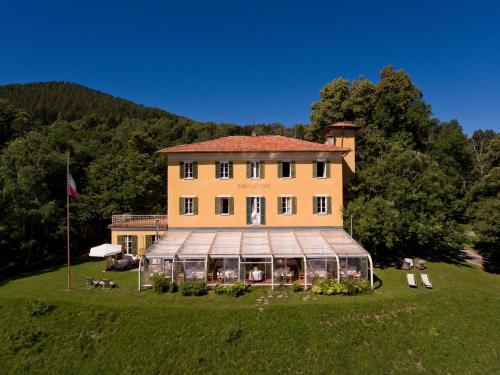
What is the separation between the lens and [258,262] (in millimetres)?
18344

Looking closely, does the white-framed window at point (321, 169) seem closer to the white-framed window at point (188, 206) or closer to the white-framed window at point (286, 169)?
the white-framed window at point (286, 169)

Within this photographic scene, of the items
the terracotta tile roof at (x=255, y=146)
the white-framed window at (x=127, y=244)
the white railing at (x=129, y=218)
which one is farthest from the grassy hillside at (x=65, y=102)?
the terracotta tile roof at (x=255, y=146)

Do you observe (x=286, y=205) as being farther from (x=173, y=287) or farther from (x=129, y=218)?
(x=129, y=218)

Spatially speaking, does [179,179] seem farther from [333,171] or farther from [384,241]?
[384,241]

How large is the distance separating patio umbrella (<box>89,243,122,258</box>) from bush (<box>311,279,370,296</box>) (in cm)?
1519

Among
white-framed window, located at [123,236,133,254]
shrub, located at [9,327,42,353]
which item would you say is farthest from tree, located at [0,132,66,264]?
shrub, located at [9,327,42,353]

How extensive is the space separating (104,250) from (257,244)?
11.9 metres

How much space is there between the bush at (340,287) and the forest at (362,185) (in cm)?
483

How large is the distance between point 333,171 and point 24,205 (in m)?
26.0

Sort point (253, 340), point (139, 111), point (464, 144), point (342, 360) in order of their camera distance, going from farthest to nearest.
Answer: point (139, 111)
point (464, 144)
point (253, 340)
point (342, 360)

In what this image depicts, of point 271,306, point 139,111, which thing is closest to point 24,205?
point 271,306

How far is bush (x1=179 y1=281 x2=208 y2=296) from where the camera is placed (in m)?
16.9

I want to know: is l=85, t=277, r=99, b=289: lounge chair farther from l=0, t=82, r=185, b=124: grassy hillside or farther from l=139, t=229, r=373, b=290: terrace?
l=0, t=82, r=185, b=124: grassy hillside

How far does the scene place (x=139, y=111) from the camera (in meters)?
119
